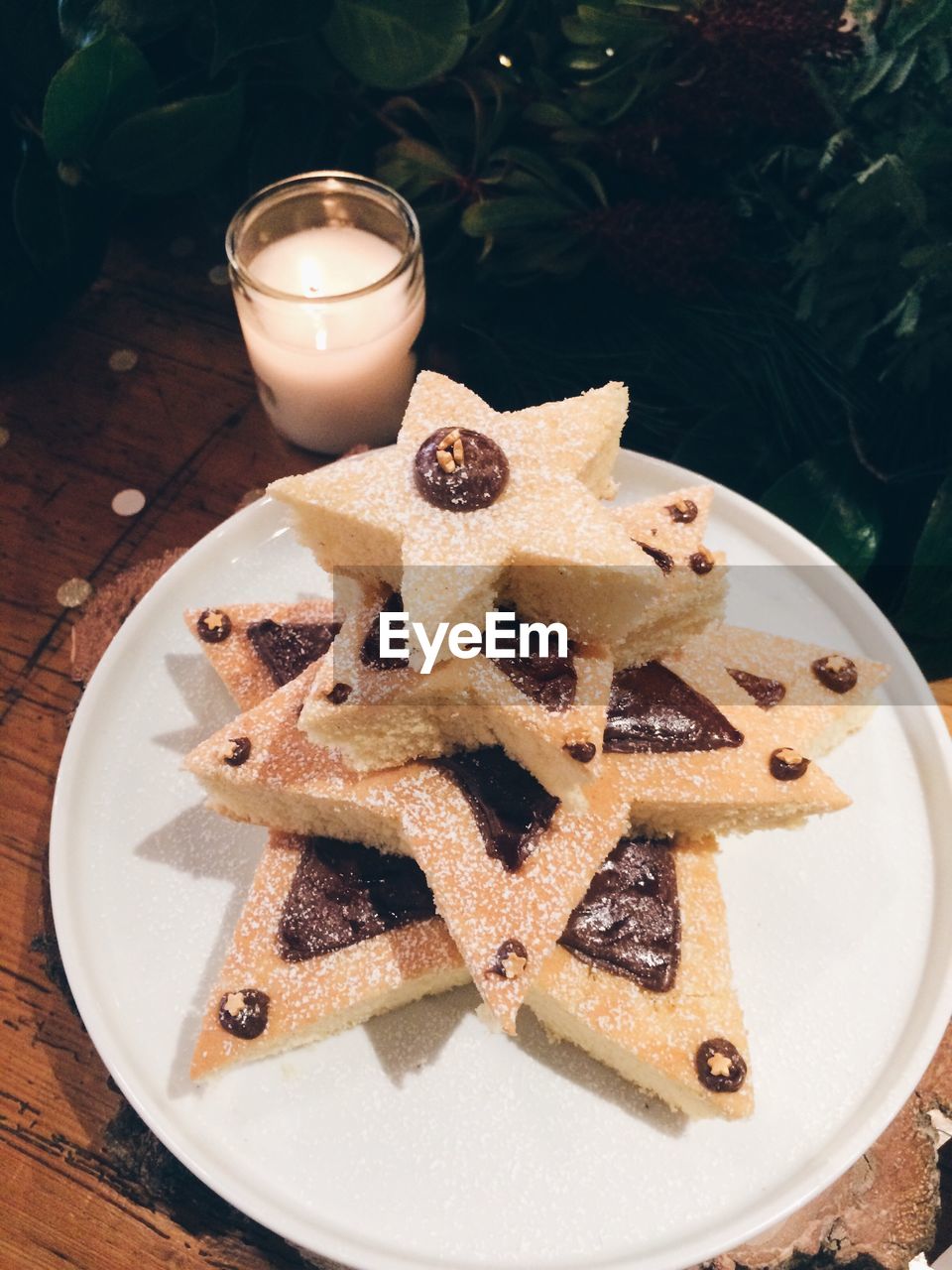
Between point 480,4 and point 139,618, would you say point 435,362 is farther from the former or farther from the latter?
point 139,618

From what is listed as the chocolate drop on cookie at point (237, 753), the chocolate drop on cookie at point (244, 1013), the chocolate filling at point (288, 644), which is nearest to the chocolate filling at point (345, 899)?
the chocolate drop on cookie at point (244, 1013)

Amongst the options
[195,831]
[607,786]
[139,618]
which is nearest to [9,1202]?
[195,831]

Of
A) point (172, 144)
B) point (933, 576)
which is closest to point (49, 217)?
point (172, 144)

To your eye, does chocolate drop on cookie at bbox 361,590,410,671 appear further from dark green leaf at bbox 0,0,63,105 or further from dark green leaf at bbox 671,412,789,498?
dark green leaf at bbox 0,0,63,105

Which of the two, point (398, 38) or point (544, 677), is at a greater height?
point (398, 38)

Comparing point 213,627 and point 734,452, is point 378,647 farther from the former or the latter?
point 734,452
